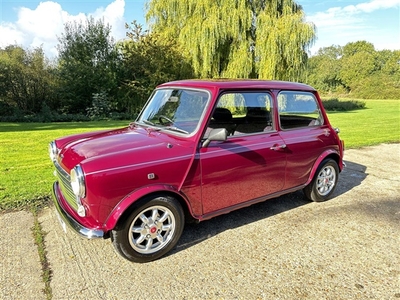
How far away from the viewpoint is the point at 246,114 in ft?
13.2

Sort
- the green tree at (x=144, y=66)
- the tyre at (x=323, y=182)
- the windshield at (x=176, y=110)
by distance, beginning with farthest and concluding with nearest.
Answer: the green tree at (x=144, y=66) → the tyre at (x=323, y=182) → the windshield at (x=176, y=110)

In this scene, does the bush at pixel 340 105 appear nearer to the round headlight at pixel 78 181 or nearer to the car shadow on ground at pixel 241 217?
the car shadow on ground at pixel 241 217

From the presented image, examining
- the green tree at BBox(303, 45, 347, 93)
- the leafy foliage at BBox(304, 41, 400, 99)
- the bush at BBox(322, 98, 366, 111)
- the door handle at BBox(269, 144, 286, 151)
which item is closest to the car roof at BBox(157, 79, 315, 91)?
the door handle at BBox(269, 144, 286, 151)

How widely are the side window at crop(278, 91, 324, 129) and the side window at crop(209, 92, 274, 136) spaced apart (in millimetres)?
217

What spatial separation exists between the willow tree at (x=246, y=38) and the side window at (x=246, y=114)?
13317 millimetres

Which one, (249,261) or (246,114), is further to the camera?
(246,114)

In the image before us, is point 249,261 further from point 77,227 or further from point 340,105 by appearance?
point 340,105

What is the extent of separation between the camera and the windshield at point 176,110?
332 cm

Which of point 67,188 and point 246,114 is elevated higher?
point 246,114

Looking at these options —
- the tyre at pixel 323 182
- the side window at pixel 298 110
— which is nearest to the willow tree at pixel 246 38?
the side window at pixel 298 110

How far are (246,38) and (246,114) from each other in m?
14.3

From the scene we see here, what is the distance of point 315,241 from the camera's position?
11.2 feet

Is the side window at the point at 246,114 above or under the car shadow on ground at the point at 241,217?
above

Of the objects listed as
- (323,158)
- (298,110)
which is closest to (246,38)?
(298,110)
